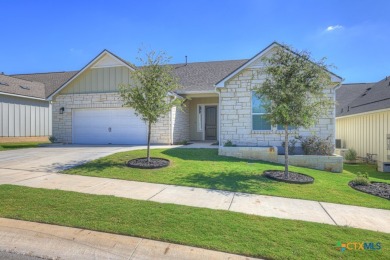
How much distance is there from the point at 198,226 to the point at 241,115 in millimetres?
8699

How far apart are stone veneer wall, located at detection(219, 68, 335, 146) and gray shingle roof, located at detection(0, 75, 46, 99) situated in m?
15.6

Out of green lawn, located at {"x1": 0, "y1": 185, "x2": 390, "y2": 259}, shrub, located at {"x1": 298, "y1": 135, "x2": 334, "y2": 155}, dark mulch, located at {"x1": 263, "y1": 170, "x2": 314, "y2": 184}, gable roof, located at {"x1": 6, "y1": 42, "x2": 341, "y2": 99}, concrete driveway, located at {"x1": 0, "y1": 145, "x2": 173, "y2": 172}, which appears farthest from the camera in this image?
gable roof, located at {"x1": 6, "y1": 42, "x2": 341, "y2": 99}

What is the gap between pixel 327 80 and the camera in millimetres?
8328

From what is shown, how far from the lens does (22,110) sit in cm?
1962

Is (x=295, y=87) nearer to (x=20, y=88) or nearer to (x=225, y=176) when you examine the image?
(x=225, y=176)

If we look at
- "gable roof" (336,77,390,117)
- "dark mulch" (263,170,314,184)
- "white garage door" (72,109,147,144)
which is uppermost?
"gable roof" (336,77,390,117)

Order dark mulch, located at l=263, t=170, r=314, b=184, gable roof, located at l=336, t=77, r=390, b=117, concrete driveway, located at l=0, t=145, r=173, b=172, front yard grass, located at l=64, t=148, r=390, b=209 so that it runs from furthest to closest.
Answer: gable roof, located at l=336, t=77, r=390, b=117 → concrete driveway, located at l=0, t=145, r=173, b=172 → dark mulch, located at l=263, t=170, r=314, b=184 → front yard grass, located at l=64, t=148, r=390, b=209

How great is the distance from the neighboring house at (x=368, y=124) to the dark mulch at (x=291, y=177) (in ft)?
19.0

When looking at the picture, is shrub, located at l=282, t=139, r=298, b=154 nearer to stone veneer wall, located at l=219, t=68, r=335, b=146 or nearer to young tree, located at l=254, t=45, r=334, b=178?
stone veneer wall, located at l=219, t=68, r=335, b=146

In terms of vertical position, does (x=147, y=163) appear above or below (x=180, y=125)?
below

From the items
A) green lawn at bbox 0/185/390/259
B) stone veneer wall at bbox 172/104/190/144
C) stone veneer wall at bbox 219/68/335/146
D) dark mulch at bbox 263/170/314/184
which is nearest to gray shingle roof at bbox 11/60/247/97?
stone veneer wall at bbox 172/104/190/144

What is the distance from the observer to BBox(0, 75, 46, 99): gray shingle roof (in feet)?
61.4

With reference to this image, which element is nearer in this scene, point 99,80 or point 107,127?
point 99,80

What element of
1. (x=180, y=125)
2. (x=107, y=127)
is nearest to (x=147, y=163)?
(x=180, y=125)
